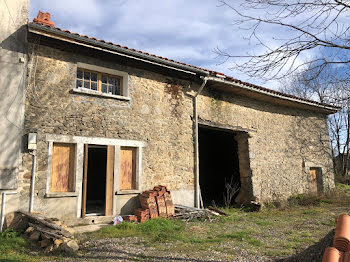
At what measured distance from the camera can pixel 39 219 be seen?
191 inches

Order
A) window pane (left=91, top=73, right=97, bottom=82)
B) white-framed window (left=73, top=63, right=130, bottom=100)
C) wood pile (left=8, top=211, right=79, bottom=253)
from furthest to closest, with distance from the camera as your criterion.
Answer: window pane (left=91, top=73, right=97, bottom=82)
white-framed window (left=73, top=63, right=130, bottom=100)
wood pile (left=8, top=211, right=79, bottom=253)

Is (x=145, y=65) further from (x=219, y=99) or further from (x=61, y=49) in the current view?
(x=219, y=99)

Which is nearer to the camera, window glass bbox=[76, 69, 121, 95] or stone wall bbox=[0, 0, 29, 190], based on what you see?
stone wall bbox=[0, 0, 29, 190]

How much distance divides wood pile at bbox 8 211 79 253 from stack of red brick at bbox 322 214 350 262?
3.65m

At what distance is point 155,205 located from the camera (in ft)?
21.5

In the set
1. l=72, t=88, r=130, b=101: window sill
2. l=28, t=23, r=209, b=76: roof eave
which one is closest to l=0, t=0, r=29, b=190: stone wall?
l=28, t=23, r=209, b=76: roof eave

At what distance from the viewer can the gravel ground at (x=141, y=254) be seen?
3928mm

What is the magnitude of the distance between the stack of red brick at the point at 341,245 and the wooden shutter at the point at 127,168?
499cm

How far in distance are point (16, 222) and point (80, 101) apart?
9.58 feet

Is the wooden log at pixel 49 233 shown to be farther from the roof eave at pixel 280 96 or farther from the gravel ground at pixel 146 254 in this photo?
the roof eave at pixel 280 96

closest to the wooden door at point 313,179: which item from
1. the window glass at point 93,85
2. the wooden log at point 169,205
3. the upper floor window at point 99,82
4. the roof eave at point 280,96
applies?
the roof eave at point 280,96

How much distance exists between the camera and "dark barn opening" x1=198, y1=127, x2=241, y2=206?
11.1 m

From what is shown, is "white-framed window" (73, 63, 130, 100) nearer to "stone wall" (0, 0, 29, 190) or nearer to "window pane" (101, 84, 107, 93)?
"window pane" (101, 84, 107, 93)

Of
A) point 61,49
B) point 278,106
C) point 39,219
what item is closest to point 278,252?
point 39,219
